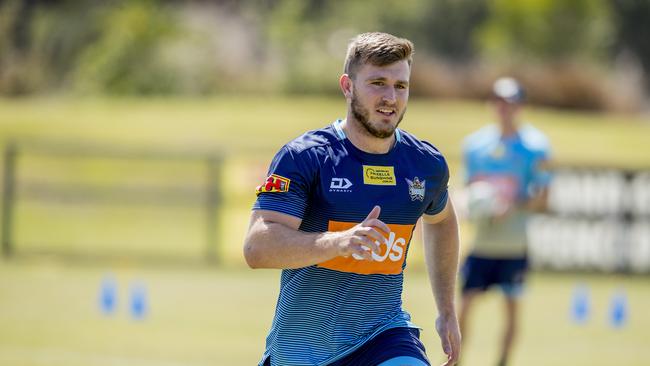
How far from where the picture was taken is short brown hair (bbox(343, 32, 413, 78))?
558 centimetres

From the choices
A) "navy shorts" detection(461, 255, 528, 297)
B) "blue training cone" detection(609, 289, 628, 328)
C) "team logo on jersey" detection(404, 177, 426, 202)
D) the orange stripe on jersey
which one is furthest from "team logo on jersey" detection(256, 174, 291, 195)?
"blue training cone" detection(609, 289, 628, 328)

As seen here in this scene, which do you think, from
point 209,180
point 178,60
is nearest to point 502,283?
point 209,180

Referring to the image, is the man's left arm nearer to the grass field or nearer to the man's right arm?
the man's right arm

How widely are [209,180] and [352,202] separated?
15988 mm

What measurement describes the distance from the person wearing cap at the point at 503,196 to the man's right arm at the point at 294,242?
5.69 m

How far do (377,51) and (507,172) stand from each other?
5.74 meters

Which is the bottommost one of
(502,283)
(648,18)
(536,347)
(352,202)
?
(536,347)

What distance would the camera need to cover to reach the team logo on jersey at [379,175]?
5.70 m

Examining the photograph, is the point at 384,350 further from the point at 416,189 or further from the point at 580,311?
the point at 580,311

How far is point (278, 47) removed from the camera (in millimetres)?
52531

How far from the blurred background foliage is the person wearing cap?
34.5 meters

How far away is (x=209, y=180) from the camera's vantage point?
21484 millimetres

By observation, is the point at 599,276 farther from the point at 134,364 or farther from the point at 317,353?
the point at 317,353

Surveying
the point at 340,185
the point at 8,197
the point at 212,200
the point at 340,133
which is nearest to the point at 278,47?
the point at 212,200
